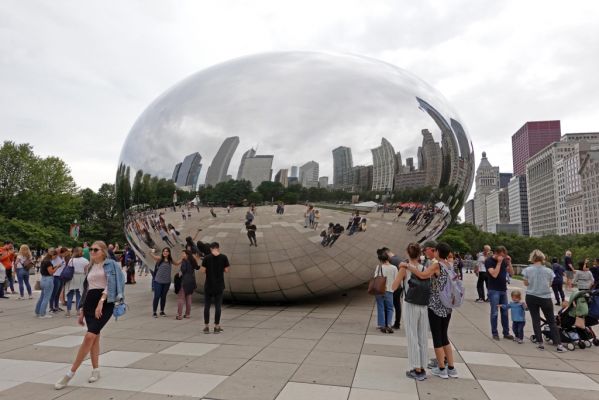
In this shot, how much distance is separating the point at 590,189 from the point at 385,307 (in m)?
154

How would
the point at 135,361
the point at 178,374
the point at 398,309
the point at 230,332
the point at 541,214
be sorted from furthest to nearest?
the point at 541,214 < the point at 398,309 < the point at 230,332 < the point at 135,361 < the point at 178,374

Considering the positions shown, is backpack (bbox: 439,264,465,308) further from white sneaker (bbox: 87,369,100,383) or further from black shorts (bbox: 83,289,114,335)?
white sneaker (bbox: 87,369,100,383)

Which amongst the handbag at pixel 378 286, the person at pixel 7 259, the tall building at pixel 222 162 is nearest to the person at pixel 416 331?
the handbag at pixel 378 286

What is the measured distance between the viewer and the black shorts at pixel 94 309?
4.57 m

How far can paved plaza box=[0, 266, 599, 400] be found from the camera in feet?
13.9

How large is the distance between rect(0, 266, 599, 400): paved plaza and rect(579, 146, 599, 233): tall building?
14877 centimetres

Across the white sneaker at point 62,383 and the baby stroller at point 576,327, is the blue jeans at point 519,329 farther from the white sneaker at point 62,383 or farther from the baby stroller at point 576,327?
the white sneaker at point 62,383

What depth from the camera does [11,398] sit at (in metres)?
4.00

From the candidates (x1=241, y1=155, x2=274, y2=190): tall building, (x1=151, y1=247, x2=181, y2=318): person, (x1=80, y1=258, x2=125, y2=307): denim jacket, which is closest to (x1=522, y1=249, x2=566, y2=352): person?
(x1=241, y1=155, x2=274, y2=190): tall building

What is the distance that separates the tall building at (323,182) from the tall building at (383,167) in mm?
875

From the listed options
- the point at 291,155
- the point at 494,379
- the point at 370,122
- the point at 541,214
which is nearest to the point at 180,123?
the point at 291,155

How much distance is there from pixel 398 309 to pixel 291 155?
3.41 meters

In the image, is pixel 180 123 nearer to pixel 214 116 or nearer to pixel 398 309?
pixel 214 116

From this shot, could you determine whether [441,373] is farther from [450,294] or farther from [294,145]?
[294,145]
